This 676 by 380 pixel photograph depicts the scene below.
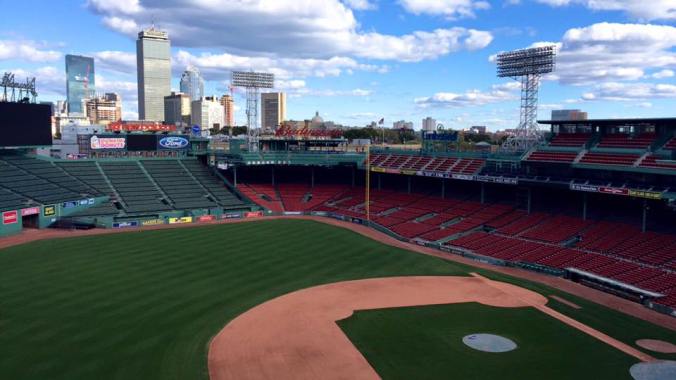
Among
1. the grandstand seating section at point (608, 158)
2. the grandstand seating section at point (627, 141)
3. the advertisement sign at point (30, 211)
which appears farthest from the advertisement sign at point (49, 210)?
the grandstand seating section at point (627, 141)

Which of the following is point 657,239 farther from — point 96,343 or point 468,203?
point 96,343

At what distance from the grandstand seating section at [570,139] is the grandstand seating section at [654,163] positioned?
7.97 m

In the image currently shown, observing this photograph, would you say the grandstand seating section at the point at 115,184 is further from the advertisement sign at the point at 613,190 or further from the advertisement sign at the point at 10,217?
the advertisement sign at the point at 613,190

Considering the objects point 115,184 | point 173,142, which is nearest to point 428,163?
point 173,142

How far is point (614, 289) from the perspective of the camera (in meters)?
36.7

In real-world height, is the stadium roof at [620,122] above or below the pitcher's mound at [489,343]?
above

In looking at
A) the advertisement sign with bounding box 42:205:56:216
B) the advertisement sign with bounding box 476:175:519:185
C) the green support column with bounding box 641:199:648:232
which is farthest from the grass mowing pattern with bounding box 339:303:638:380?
the advertisement sign with bounding box 42:205:56:216

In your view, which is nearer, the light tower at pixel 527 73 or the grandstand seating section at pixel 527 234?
the grandstand seating section at pixel 527 234

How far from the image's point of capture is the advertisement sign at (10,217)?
51344mm

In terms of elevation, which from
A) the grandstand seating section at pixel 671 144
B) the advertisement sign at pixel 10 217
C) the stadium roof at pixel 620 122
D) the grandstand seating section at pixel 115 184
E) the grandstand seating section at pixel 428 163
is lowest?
the advertisement sign at pixel 10 217

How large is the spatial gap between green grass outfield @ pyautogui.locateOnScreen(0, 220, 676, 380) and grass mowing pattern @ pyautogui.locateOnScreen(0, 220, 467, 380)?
79 mm

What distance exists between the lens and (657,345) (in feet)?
87.7

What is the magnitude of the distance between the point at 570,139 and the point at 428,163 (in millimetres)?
18709

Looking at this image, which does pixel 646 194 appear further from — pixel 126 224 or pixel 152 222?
pixel 126 224
